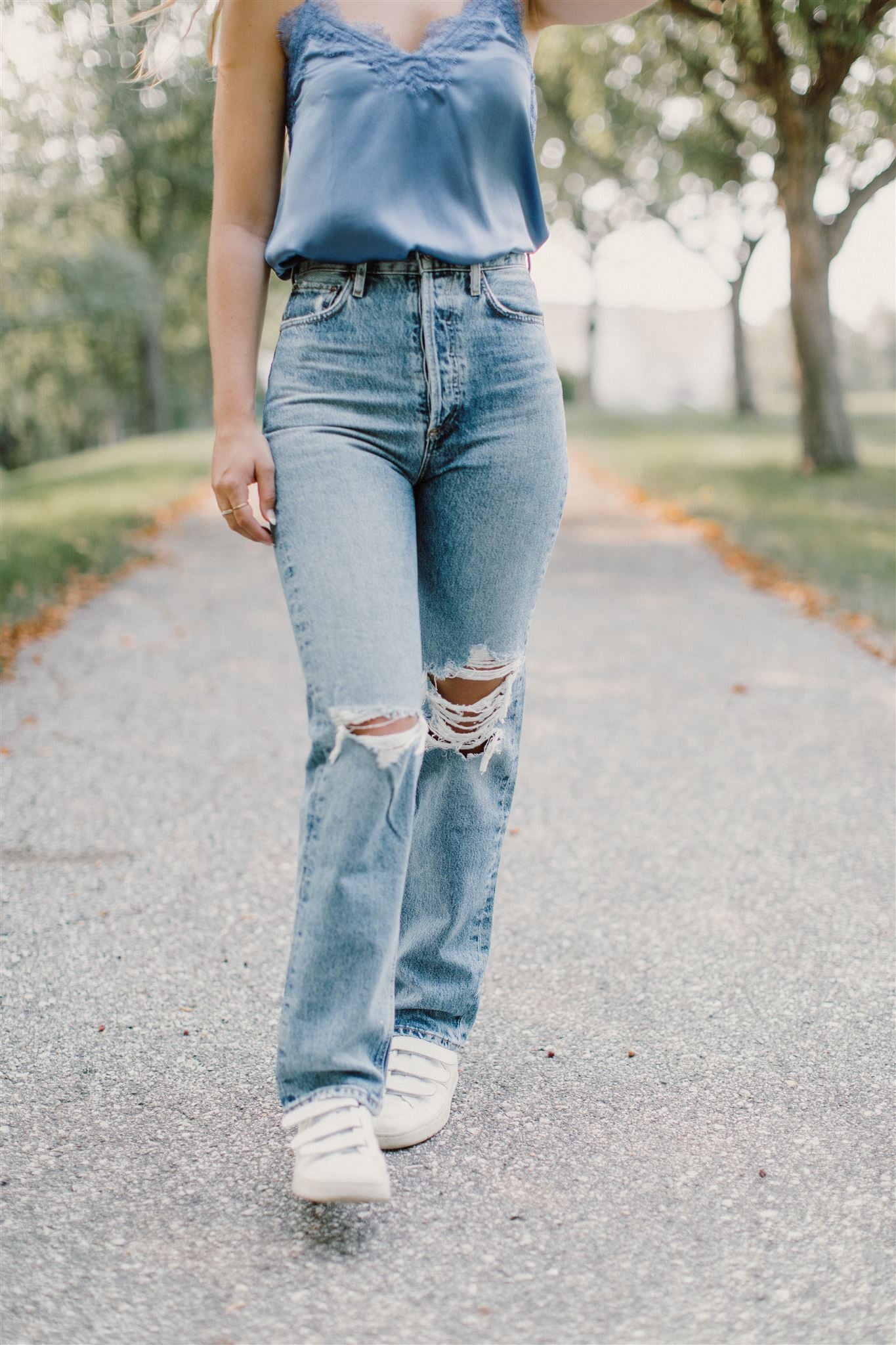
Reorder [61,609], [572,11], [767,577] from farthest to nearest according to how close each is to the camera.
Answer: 1. [767,577]
2. [61,609]
3. [572,11]

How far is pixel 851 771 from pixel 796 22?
905 cm

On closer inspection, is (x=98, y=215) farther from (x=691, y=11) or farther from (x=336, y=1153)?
(x=336, y=1153)

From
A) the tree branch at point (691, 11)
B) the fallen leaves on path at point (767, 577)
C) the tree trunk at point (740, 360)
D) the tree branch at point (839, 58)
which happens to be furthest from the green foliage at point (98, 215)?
the tree trunk at point (740, 360)

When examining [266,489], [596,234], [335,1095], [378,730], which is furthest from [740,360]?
[335,1095]

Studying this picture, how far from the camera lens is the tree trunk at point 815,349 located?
13711 millimetres

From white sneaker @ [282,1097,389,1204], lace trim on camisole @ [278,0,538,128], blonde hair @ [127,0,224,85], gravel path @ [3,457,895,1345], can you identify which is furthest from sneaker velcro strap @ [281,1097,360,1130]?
blonde hair @ [127,0,224,85]

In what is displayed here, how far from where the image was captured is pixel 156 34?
7.06 feet

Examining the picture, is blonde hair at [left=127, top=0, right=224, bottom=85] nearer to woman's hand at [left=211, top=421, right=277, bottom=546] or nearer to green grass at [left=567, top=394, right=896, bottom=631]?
woman's hand at [left=211, top=421, right=277, bottom=546]

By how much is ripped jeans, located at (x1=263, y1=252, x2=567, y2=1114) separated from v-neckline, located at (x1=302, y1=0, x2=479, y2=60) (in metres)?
0.31

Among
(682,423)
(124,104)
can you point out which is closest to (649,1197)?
(124,104)

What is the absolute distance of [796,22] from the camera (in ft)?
36.0

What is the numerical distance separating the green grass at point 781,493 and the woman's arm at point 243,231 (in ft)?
17.4

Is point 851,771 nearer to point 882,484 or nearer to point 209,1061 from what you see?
point 209,1061

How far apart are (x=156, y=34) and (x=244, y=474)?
2.77 feet
